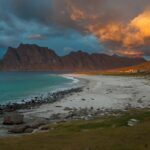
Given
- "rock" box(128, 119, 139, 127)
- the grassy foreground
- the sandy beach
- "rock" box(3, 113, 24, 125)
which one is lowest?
the sandy beach

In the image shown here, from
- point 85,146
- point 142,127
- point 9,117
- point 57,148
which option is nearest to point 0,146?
point 57,148

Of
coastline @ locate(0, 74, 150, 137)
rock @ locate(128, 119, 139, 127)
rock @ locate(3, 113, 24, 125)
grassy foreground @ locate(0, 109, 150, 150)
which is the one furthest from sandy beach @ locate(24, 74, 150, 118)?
grassy foreground @ locate(0, 109, 150, 150)

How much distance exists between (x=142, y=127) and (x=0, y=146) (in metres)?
9.00

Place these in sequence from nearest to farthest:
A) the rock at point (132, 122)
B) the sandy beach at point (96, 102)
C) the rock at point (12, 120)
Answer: the rock at point (132, 122)
the rock at point (12, 120)
the sandy beach at point (96, 102)

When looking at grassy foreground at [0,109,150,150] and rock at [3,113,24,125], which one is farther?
rock at [3,113,24,125]

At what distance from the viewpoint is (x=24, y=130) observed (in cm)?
2861

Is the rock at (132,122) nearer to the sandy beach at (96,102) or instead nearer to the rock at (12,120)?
the rock at (12,120)

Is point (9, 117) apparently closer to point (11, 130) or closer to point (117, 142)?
point (11, 130)

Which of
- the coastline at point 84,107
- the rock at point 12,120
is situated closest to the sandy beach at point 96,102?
the coastline at point 84,107

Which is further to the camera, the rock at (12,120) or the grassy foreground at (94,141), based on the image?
the rock at (12,120)

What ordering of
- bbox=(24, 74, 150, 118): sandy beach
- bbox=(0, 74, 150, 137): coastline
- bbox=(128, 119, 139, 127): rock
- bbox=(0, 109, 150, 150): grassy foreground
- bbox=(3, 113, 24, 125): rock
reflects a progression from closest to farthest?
bbox=(0, 109, 150, 150): grassy foreground → bbox=(128, 119, 139, 127): rock → bbox=(3, 113, 24, 125): rock → bbox=(0, 74, 150, 137): coastline → bbox=(24, 74, 150, 118): sandy beach

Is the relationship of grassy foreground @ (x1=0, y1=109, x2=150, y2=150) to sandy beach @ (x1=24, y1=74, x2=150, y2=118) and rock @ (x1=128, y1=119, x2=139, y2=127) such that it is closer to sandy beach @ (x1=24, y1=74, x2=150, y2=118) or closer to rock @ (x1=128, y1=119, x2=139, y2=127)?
rock @ (x1=128, y1=119, x2=139, y2=127)

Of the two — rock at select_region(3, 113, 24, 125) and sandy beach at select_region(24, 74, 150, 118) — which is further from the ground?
rock at select_region(3, 113, 24, 125)

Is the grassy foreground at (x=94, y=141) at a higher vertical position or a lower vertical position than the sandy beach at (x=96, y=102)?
higher
